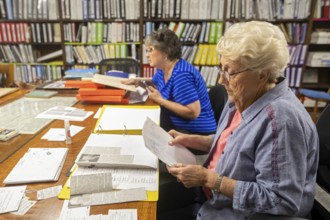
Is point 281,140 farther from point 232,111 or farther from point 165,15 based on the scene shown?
point 165,15

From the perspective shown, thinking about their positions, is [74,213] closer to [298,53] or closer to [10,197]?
[10,197]

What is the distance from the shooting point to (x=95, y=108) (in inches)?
69.8

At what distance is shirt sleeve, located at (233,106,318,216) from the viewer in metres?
0.79

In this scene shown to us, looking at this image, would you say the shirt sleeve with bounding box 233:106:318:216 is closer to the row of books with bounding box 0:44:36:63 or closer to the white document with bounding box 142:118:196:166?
the white document with bounding box 142:118:196:166

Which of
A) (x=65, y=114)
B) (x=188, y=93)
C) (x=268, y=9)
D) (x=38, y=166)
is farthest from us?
(x=268, y=9)

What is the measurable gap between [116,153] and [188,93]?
32.0 inches

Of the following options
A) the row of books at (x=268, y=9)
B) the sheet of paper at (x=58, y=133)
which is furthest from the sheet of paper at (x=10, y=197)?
the row of books at (x=268, y=9)

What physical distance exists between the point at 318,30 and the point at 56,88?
3.22 metres

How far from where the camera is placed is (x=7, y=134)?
1.30 metres

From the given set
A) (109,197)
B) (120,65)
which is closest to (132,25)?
(120,65)

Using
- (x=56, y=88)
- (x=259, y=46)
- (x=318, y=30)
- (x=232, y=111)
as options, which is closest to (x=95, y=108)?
(x=56, y=88)

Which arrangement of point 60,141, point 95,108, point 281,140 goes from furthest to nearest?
point 95,108 → point 60,141 → point 281,140

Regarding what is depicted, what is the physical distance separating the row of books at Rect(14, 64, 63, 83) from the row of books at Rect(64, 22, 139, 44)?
45cm

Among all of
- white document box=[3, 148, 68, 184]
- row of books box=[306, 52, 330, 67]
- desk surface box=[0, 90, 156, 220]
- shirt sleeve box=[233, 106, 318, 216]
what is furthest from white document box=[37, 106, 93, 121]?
row of books box=[306, 52, 330, 67]
